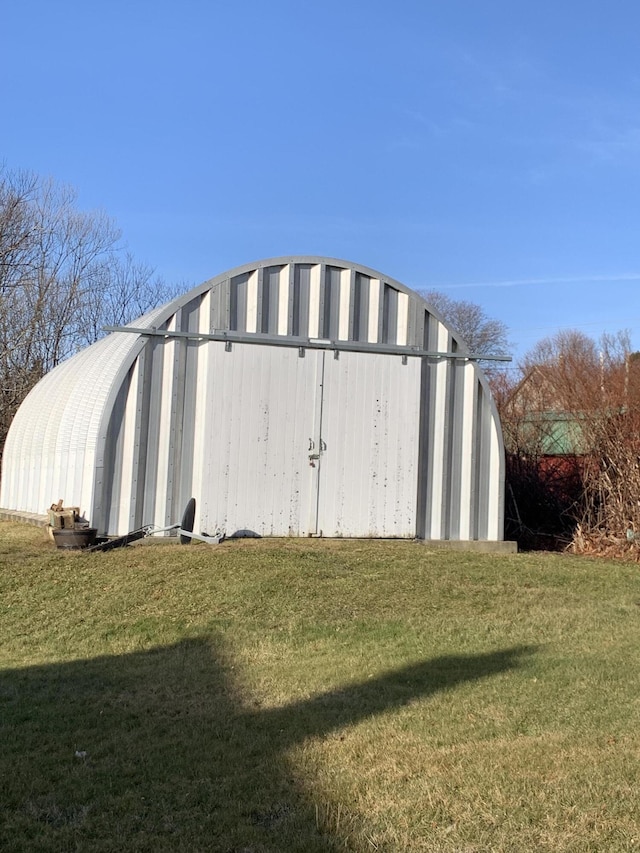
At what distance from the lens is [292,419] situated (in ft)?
43.3

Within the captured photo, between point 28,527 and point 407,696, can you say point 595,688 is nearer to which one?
point 407,696

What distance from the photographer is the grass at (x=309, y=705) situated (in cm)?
394

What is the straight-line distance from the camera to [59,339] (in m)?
34.3

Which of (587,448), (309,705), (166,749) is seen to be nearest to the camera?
(166,749)

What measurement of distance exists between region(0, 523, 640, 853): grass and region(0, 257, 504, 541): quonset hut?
65.5 inches

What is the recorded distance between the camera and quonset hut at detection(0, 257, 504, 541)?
12539mm

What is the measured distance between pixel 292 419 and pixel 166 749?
839cm

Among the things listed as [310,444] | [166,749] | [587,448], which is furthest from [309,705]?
[587,448]

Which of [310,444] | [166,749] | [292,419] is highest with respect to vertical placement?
[292,419]

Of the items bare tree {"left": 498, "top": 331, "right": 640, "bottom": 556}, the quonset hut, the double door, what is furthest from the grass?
bare tree {"left": 498, "top": 331, "right": 640, "bottom": 556}

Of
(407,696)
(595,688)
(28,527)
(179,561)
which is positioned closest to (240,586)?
(179,561)

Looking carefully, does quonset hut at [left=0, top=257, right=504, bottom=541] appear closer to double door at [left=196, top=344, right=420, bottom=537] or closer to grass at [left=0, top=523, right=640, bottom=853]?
double door at [left=196, top=344, right=420, bottom=537]

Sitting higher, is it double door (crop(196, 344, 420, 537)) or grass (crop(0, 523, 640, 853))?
double door (crop(196, 344, 420, 537))

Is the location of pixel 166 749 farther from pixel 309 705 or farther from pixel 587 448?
pixel 587 448
